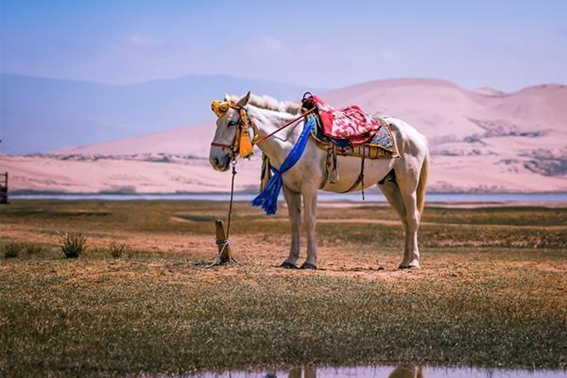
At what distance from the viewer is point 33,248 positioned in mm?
23750

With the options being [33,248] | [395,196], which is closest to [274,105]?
[395,196]

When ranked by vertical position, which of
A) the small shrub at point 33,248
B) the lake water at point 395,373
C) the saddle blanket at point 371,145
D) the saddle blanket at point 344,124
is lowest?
the small shrub at point 33,248

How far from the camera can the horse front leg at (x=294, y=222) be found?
18141mm

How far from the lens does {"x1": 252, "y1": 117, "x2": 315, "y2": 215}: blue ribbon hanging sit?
17.5 m

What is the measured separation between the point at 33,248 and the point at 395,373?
14.5 m

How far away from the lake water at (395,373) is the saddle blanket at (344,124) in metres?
7.37

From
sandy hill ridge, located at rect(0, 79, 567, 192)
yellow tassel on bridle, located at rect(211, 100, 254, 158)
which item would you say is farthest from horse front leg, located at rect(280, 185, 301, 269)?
sandy hill ridge, located at rect(0, 79, 567, 192)

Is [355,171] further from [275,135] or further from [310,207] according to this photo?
[275,135]

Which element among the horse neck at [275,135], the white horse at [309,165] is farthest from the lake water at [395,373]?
the horse neck at [275,135]

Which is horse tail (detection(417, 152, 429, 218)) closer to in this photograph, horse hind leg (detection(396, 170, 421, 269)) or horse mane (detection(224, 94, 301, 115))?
horse hind leg (detection(396, 170, 421, 269))

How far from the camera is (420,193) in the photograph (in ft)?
64.7

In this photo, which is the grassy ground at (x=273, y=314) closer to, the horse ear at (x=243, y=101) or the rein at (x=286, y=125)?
the rein at (x=286, y=125)

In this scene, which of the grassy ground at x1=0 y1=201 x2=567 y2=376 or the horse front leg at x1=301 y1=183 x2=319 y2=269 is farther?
the horse front leg at x1=301 y1=183 x2=319 y2=269

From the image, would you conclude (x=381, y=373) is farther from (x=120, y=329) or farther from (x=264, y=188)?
(x=264, y=188)
